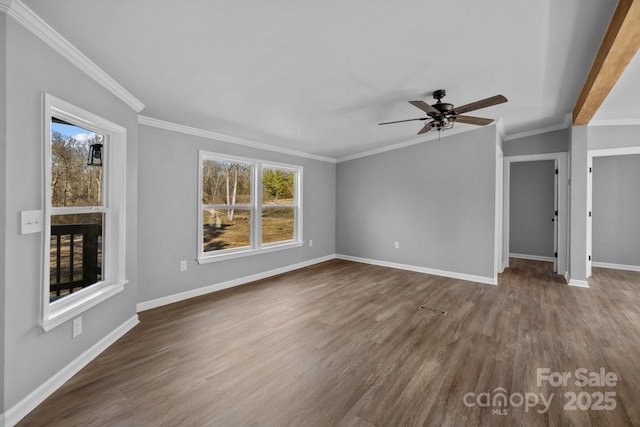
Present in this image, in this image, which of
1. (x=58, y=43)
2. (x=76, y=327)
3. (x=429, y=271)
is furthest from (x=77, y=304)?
(x=429, y=271)

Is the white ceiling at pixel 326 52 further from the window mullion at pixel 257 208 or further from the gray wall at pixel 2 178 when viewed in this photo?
the window mullion at pixel 257 208

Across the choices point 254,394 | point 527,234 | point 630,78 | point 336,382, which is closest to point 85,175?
point 254,394

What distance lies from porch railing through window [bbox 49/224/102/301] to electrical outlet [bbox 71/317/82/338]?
0.24 meters

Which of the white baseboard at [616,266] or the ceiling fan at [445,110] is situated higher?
the ceiling fan at [445,110]

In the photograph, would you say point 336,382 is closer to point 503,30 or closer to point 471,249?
point 503,30

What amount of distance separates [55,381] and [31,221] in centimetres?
116

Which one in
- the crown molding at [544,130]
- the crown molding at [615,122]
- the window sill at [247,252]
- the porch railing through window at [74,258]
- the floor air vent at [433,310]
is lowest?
the floor air vent at [433,310]

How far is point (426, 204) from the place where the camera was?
517 cm

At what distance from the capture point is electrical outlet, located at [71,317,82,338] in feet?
6.86

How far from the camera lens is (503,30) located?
6.67 ft

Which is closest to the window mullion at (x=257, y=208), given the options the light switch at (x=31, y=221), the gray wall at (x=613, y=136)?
the light switch at (x=31, y=221)

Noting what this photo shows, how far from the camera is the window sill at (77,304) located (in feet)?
6.08

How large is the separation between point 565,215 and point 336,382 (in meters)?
5.35

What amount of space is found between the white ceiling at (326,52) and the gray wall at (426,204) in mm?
1305
